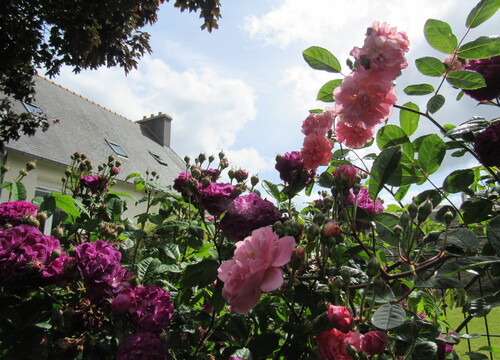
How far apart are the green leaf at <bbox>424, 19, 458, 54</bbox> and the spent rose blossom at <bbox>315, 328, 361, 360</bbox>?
556mm

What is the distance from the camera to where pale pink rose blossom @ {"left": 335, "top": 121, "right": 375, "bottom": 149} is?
70 centimetres

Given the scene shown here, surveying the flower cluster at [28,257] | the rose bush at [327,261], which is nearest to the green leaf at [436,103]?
the rose bush at [327,261]

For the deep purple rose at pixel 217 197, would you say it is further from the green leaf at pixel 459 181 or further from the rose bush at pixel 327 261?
the green leaf at pixel 459 181

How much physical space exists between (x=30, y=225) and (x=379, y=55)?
2.63ft

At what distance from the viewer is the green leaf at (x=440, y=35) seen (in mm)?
671

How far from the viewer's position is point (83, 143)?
979 centimetres

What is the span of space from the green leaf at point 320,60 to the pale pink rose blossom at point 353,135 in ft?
0.38

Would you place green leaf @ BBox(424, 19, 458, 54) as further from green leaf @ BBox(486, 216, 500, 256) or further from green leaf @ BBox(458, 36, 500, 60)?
green leaf @ BBox(486, 216, 500, 256)

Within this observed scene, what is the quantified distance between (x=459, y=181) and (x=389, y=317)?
35 centimetres

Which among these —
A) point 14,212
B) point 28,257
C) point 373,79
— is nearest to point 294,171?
point 373,79

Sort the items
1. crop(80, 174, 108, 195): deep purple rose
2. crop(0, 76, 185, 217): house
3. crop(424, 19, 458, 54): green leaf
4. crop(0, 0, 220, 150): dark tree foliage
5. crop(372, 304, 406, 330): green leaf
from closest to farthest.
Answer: crop(372, 304, 406, 330): green leaf < crop(424, 19, 458, 54): green leaf < crop(80, 174, 108, 195): deep purple rose < crop(0, 0, 220, 150): dark tree foliage < crop(0, 76, 185, 217): house

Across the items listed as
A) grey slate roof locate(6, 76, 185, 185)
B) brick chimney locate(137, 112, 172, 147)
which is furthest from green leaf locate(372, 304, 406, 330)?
brick chimney locate(137, 112, 172, 147)

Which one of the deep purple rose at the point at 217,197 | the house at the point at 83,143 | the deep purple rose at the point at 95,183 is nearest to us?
the deep purple rose at the point at 217,197

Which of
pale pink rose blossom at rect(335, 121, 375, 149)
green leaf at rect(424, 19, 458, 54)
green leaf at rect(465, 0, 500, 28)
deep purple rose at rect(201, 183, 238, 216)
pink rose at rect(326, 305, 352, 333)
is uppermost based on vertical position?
green leaf at rect(465, 0, 500, 28)
